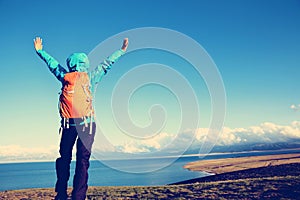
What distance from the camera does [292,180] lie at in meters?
13.4

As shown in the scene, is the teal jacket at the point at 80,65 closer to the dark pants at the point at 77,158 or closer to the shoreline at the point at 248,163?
the dark pants at the point at 77,158

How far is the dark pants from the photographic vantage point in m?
5.42

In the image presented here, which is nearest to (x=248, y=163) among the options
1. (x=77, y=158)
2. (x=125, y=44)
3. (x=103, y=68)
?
(x=125, y=44)

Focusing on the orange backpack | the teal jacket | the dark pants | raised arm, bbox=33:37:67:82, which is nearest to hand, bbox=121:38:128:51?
the teal jacket

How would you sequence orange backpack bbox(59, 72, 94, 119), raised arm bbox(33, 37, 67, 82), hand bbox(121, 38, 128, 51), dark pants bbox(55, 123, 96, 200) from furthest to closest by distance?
hand bbox(121, 38, 128, 51), raised arm bbox(33, 37, 67, 82), orange backpack bbox(59, 72, 94, 119), dark pants bbox(55, 123, 96, 200)

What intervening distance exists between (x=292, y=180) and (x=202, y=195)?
4639 millimetres

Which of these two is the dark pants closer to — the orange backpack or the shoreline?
the orange backpack

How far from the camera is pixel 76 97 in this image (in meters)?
5.68

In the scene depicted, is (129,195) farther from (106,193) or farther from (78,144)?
(78,144)

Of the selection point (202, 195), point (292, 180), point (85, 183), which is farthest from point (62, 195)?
point (292, 180)

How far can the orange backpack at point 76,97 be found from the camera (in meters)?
5.63

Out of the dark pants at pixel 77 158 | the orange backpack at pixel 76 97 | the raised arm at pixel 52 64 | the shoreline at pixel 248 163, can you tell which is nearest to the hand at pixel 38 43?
the raised arm at pixel 52 64

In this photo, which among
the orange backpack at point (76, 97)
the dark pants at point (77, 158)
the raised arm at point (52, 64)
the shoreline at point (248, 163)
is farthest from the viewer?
the shoreline at point (248, 163)

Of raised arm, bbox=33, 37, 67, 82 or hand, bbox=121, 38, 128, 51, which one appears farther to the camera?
hand, bbox=121, 38, 128, 51
